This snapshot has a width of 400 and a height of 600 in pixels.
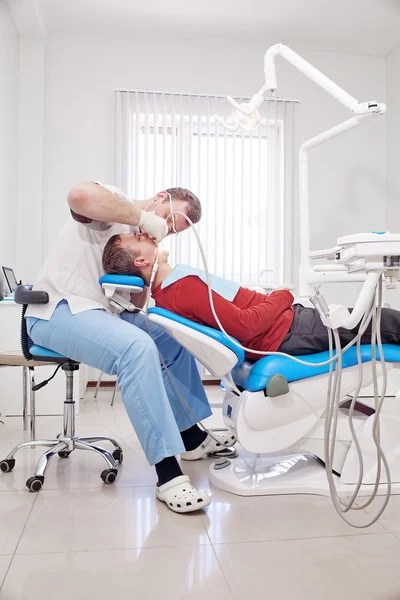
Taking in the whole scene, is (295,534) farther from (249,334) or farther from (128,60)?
(128,60)

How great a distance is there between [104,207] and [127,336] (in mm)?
390

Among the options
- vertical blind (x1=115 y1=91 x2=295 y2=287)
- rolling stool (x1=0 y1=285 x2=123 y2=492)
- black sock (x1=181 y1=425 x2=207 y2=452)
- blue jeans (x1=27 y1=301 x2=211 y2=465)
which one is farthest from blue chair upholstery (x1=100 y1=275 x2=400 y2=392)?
vertical blind (x1=115 y1=91 x2=295 y2=287)

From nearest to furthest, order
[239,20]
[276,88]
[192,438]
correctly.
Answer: [192,438]
[276,88]
[239,20]

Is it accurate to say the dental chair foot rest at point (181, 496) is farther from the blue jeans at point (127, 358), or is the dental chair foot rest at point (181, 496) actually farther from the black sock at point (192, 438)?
the black sock at point (192, 438)

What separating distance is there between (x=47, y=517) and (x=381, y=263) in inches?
42.2

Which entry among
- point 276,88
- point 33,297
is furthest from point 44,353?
point 276,88

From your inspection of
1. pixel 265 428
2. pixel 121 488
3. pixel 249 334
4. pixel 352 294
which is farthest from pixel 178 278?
pixel 352 294

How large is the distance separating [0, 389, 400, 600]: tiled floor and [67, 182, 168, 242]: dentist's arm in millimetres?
826

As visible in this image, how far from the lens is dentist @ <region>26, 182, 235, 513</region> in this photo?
1.52m

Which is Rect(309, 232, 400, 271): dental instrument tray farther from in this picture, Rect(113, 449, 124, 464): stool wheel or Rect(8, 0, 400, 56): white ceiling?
Rect(8, 0, 400, 56): white ceiling

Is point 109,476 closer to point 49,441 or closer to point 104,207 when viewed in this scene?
point 49,441

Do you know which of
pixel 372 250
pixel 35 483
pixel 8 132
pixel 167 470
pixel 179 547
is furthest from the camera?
pixel 8 132

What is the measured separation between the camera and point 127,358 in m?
1.55

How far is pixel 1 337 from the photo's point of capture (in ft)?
9.51
